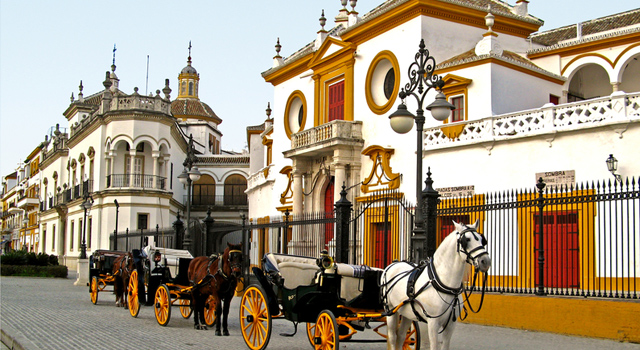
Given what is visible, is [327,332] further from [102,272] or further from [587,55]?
[587,55]

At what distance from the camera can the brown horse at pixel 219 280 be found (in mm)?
10750

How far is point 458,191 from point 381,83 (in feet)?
21.2

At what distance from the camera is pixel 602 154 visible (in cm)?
1692

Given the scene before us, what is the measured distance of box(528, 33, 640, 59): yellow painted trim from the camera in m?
22.7

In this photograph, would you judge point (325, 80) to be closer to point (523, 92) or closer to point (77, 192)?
point (523, 92)

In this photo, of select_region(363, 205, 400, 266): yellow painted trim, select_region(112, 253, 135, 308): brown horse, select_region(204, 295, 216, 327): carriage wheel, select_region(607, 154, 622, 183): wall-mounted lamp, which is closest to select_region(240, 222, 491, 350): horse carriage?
select_region(204, 295, 216, 327): carriage wheel

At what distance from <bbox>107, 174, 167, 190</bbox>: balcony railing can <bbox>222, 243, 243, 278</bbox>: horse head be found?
29.0m

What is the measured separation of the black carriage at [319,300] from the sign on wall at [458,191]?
11161 millimetres

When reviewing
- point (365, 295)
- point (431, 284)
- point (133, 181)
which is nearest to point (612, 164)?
point (365, 295)

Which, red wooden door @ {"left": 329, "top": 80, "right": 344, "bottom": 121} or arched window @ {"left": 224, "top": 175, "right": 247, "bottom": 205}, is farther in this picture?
arched window @ {"left": 224, "top": 175, "right": 247, "bottom": 205}

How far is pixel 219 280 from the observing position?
10883 mm

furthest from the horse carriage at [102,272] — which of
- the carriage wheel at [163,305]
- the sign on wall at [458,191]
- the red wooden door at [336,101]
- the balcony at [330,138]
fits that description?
the red wooden door at [336,101]

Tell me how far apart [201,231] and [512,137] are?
941cm

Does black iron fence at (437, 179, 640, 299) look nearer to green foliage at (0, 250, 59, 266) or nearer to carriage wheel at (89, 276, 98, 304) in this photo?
carriage wheel at (89, 276, 98, 304)
